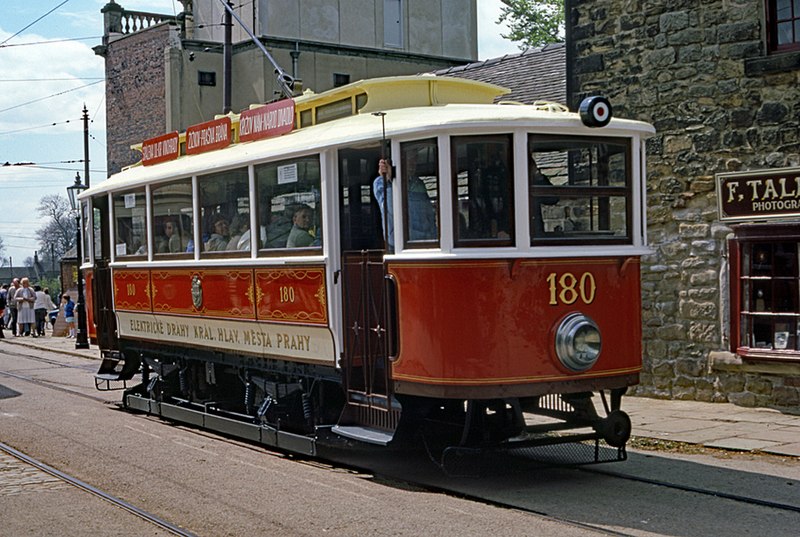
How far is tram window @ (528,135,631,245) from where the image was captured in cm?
846

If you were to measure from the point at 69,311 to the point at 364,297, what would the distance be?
74.1ft

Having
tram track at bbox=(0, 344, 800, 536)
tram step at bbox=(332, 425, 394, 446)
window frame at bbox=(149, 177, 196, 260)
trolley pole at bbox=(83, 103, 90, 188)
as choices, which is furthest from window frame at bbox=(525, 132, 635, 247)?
trolley pole at bbox=(83, 103, 90, 188)

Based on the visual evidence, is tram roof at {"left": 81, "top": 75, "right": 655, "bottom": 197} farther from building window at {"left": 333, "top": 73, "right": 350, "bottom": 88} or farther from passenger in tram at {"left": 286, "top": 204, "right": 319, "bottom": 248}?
building window at {"left": 333, "top": 73, "right": 350, "bottom": 88}

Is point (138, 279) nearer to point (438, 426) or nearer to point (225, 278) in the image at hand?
point (225, 278)

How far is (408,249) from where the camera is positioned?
8.57m

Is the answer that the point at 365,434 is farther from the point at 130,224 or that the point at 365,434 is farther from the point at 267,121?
the point at 130,224

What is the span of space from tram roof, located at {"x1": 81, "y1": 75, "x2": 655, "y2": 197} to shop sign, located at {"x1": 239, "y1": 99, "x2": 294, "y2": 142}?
99 millimetres

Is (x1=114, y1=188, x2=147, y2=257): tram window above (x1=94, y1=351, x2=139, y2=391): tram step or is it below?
above

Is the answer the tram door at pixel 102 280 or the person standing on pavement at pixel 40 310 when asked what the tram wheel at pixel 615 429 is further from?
the person standing on pavement at pixel 40 310

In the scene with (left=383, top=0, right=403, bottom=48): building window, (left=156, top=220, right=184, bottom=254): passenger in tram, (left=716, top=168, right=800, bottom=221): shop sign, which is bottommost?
(left=156, top=220, right=184, bottom=254): passenger in tram

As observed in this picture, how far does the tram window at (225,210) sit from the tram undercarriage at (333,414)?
1.20m

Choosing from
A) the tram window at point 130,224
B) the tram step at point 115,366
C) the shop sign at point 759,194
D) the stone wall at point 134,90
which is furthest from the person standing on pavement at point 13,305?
the shop sign at point 759,194

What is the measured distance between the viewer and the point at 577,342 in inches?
332

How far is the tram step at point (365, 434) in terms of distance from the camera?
8.72 metres
